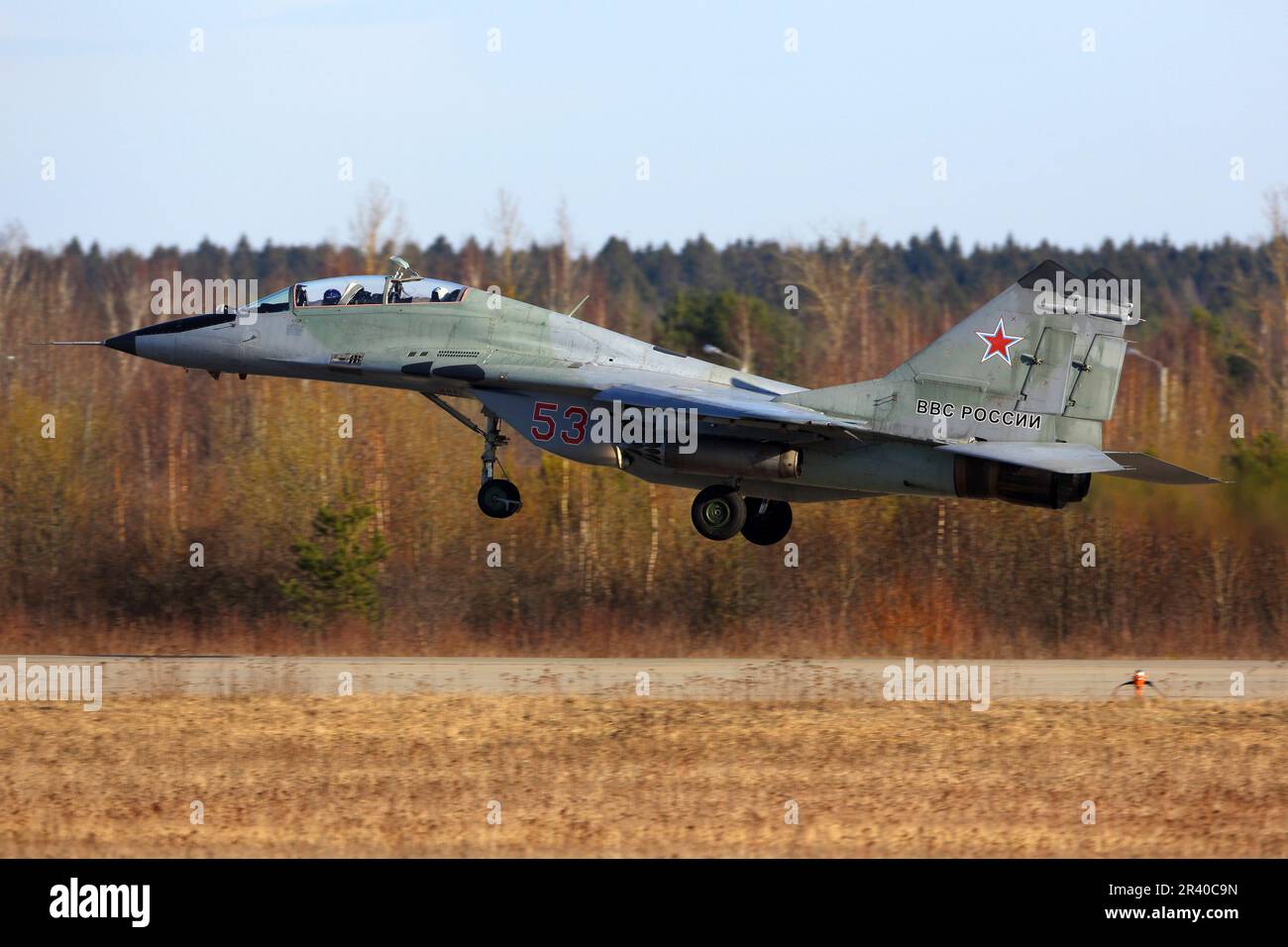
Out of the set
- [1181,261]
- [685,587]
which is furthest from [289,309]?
[1181,261]

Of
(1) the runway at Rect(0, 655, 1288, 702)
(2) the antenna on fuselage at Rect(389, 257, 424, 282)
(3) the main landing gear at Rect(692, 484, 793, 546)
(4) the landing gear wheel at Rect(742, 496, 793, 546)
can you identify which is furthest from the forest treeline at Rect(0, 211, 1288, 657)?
(2) the antenna on fuselage at Rect(389, 257, 424, 282)

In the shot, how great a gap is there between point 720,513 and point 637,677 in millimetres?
5114

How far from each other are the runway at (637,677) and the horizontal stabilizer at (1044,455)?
4.76 meters

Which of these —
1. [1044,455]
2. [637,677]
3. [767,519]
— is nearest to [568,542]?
[637,677]

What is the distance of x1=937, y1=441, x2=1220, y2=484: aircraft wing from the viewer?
54.8 ft

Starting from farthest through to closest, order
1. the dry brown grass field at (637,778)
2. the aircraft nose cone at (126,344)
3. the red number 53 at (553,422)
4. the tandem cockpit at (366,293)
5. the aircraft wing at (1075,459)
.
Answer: the aircraft nose cone at (126,344), the tandem cockpit at (366,293), the red number 53 at (553,422), the aircraft wing at (1075,459), the dry brown grass field at (637,778)

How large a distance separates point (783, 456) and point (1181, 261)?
107937mm

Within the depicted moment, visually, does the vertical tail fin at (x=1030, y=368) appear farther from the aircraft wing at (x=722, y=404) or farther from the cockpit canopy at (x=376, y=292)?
the cockpit canopy at (x=376, y=292)

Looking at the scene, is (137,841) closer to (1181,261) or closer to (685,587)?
(685,587)

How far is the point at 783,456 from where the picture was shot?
730 inches

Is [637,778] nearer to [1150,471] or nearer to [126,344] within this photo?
[1150,471]

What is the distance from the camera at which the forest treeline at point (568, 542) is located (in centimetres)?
3066

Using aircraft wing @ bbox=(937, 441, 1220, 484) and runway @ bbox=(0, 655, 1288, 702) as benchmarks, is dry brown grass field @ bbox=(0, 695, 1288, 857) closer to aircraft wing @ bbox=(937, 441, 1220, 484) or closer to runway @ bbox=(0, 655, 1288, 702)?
runway @ bbox=(0, 655, 1288, 702)

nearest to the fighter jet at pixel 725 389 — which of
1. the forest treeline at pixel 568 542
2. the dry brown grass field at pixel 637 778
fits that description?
the dry brown grass field at pixel 637 778
